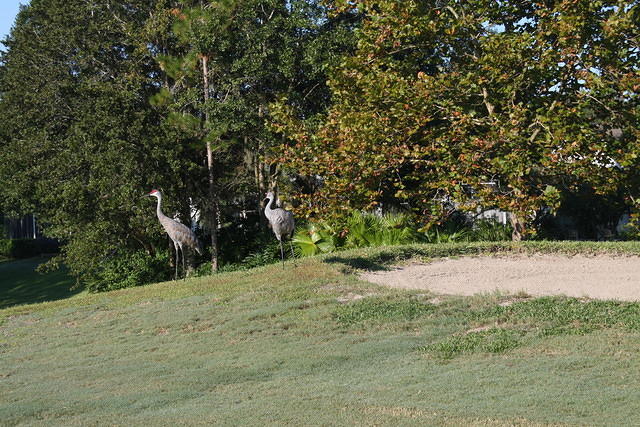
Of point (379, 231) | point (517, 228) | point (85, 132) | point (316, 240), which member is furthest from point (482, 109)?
point (85, 132)

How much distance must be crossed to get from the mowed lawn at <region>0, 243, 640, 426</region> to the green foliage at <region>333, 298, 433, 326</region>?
31 mm

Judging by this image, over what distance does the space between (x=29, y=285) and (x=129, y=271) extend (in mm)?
9523

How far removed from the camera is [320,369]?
9.05 meters

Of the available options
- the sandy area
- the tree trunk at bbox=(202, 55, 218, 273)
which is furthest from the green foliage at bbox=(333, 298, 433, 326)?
the tree trunk at bbox=(202, 55, 218, 273)

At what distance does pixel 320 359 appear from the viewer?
372 inches

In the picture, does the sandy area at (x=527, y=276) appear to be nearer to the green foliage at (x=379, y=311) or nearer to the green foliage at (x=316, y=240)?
the green foliage at (x=379, y=311)

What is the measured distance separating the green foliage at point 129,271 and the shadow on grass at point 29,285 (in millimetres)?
3469

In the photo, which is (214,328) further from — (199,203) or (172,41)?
(172,41)

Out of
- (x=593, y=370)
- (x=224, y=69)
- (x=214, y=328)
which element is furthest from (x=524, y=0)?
(x=593, y=370)

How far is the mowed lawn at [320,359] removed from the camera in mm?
7289

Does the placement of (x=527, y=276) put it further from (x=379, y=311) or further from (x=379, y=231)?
(x=379, y=231)

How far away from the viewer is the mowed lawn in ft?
23.9

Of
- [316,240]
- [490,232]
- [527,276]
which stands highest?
[316,240]

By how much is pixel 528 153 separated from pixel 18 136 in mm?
17205
